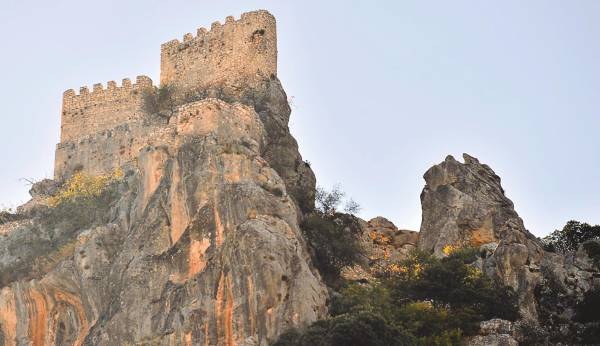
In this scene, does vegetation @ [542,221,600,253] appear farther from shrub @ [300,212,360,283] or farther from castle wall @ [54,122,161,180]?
castle wall @ [54,122,161,180]

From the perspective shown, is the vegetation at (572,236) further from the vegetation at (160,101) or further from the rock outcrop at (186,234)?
the vegetation at (160,101)

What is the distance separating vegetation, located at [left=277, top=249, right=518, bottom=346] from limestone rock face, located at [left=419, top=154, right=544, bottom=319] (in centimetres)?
87

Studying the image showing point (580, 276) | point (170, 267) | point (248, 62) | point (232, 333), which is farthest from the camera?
point (248, 62)

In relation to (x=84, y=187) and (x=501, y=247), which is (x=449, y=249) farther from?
(x=84, y=187)

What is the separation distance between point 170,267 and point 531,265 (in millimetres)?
14450

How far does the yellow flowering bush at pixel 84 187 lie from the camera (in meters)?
57.2

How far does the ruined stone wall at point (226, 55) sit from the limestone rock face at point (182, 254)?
11.2 feet

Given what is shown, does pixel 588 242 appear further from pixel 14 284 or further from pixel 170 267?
pixel 14 284

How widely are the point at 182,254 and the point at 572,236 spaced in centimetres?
2173

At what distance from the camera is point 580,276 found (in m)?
51.9

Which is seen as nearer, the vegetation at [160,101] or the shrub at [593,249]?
the shrub at [593,249]

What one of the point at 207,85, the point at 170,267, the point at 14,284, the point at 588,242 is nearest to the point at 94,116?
the point at 207,85

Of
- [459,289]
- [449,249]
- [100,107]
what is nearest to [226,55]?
[100,107]

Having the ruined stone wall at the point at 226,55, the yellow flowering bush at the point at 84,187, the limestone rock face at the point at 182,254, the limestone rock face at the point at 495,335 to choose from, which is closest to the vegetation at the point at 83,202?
the yellow flowering bush at the point at 84,187
